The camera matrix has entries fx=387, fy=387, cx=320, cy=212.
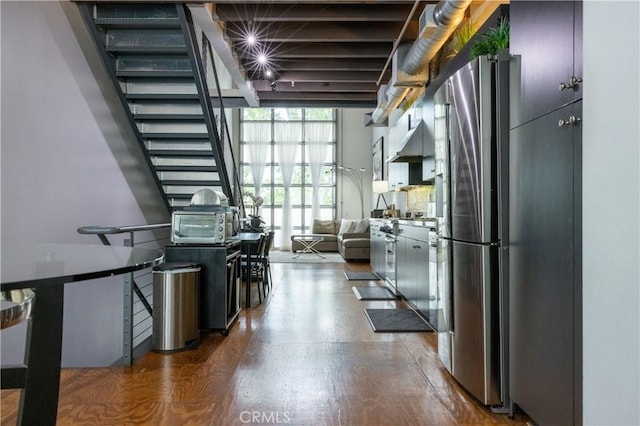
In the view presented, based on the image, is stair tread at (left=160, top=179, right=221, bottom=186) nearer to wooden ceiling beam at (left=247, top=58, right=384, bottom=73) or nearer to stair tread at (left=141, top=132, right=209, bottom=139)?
stair tread at (left=141, top=132, right=209, bottom=139)

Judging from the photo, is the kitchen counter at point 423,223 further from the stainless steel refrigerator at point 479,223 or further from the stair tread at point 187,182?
the stair tread at point 187,182

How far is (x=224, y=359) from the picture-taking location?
289 cm

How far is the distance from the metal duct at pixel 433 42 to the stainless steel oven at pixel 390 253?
1955 millimetres

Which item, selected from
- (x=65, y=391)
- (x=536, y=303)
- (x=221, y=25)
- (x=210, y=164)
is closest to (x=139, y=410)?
(x=65, y=391)

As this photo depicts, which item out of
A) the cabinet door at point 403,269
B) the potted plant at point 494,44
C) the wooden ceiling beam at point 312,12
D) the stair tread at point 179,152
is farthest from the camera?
the stair tread at point 179,152

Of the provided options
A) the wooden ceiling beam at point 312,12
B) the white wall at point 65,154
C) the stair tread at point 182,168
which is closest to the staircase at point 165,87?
the stair tread at point 182,168

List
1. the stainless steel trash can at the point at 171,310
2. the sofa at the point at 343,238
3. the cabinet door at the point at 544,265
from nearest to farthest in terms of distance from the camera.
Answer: the cabinet door at the point at 544,265 < the stainless steel trash can at the point at 171,310 < the sofa at the point at 343,238

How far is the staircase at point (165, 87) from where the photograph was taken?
3836 mm

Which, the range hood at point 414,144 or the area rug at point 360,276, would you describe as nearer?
the range hood at point 414,144

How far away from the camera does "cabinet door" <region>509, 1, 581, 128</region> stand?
1599 millimetres

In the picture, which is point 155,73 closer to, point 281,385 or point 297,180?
point 281,385

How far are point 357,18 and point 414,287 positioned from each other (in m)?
3.05

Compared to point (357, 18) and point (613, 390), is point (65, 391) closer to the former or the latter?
point (613, 390)

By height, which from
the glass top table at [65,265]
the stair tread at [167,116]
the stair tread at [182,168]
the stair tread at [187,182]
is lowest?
the glass top table at [65,265]
